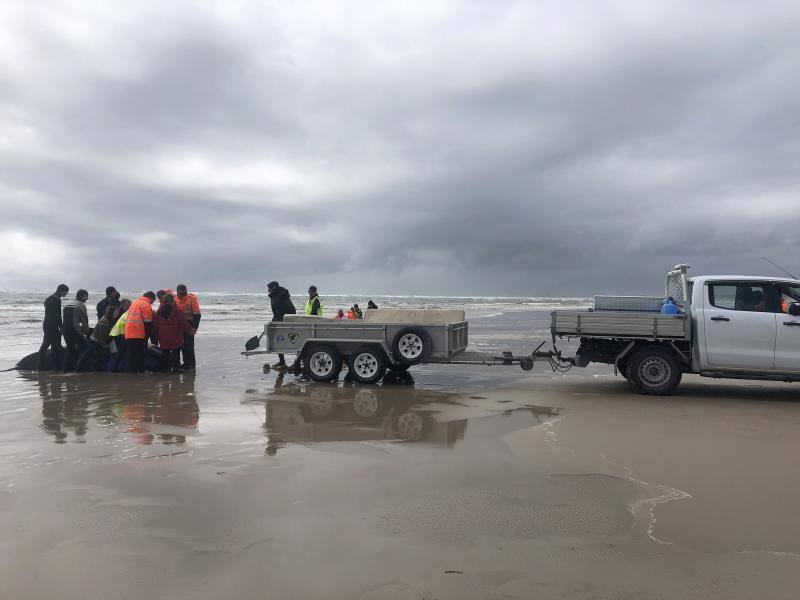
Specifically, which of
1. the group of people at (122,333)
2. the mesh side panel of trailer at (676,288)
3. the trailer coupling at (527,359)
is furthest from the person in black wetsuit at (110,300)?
the mesh side panel of trailer at (676,288)

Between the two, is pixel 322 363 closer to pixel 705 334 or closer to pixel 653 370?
pixel 653 370

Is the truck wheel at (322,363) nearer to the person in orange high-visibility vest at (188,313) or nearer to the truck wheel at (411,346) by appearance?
the truck wheel at (411,346)

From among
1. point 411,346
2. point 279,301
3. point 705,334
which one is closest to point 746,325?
point 705,334

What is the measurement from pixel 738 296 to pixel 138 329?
36.9 ft

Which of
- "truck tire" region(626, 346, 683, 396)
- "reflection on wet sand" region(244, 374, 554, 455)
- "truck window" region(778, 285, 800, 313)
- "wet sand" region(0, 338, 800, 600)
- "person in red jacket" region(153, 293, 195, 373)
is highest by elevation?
"truck window" region(778, 285, 800, 313)

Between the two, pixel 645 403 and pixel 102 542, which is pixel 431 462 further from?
pixel 645 403

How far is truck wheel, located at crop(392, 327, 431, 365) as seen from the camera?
10.8 metres

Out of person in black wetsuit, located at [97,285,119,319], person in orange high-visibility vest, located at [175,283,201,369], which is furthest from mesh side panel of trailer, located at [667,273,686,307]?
person in black wetsuit, located at [97,285,119,319]

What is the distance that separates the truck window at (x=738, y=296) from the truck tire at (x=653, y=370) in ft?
3.74

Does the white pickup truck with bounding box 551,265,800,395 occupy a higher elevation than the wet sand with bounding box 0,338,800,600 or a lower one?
higher

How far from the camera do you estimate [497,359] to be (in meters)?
11.0

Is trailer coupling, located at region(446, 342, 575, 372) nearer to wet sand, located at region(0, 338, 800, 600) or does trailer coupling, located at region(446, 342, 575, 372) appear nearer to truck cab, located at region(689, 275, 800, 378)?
wet sand, located at region(0, 338, 800, 600)

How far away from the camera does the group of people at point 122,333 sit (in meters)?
12.4

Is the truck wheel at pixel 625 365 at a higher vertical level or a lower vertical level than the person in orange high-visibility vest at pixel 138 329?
lower
